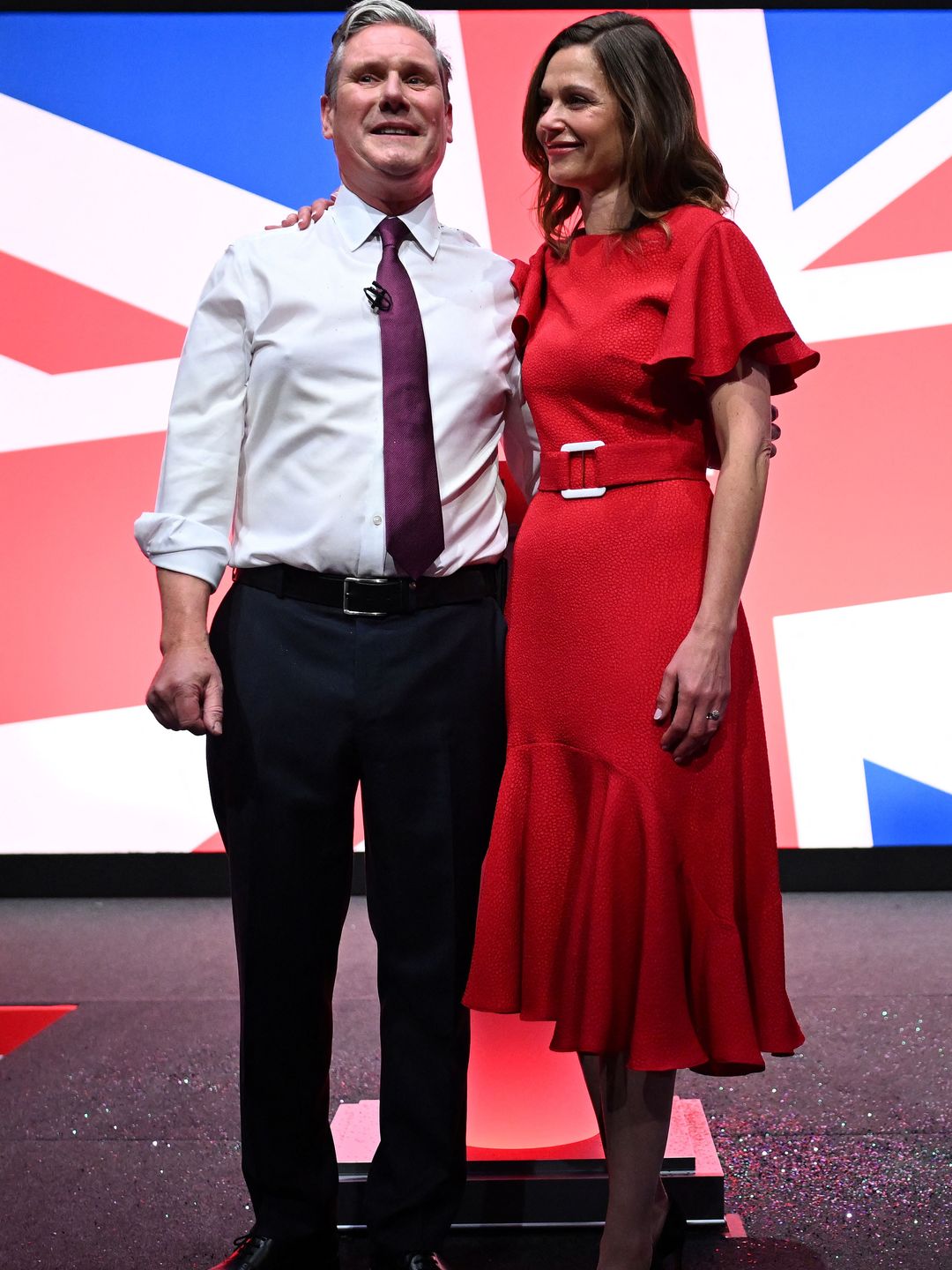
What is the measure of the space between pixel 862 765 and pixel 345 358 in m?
2.85

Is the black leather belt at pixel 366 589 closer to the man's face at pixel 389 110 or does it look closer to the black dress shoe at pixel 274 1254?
the man's face at pixel 389 110

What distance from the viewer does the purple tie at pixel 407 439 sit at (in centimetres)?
165

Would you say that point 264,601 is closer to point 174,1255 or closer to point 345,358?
point 345,358

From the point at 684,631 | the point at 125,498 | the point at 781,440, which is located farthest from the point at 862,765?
the point at 684,631

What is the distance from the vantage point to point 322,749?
5.46 ft

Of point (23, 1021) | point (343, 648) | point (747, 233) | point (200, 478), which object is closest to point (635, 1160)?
point (343, 648)

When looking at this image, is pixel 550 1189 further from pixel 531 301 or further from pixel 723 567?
pixel 531 301

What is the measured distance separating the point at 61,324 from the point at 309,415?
2.70 meters

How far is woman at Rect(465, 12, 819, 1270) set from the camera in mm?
1537

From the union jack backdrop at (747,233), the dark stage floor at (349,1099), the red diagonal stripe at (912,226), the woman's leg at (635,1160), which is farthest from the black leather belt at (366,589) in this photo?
the red diagonal stripe at (912,226)

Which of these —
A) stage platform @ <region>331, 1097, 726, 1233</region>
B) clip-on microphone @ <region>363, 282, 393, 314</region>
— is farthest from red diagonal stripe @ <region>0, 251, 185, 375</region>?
stage platform @ <region>331, 1097, 726, 1233</region>

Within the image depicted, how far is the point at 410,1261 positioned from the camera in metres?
1.68

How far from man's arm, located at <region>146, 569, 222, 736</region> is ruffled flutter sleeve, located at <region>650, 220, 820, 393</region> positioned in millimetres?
661

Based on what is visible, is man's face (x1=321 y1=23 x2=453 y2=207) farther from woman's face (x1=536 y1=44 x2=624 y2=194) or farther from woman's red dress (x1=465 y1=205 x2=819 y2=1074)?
woman's red dress (x1=465 y1=205 x2=819 y2=1074)
